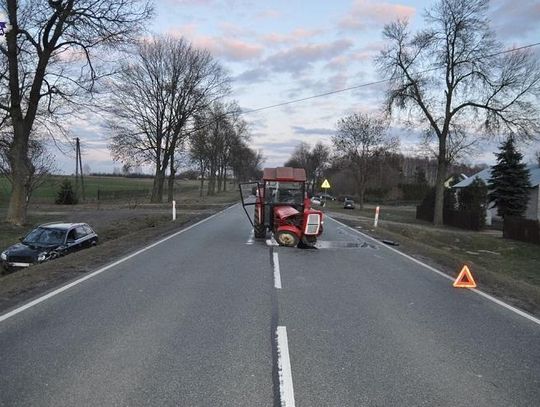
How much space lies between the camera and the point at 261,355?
5.81 meters

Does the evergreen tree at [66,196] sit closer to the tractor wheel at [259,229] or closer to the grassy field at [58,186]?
the grassy field at [58,186]

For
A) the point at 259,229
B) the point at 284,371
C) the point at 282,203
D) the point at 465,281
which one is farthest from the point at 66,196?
the point at 284,371

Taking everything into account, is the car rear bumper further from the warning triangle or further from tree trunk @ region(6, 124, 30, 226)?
tree trunk @ region(6, 124, 30, 226)

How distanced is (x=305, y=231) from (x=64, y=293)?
30.8 feet

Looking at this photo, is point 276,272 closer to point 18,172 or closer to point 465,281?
point 465,281

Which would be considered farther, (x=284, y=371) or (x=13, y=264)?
(x=13, y=264)

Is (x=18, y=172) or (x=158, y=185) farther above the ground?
(x=18, y=172)

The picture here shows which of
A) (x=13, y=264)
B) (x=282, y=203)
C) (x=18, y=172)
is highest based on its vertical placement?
(x=18, y=172)

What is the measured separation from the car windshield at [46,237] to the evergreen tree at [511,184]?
39258mm

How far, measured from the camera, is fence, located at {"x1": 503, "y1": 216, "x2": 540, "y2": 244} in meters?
30.4

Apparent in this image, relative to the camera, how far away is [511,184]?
4553 cm

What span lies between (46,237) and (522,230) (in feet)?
89.4

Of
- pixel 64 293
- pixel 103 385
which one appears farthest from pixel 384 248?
pixel 103 385

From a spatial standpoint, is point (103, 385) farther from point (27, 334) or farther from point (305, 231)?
point (305, 231)
